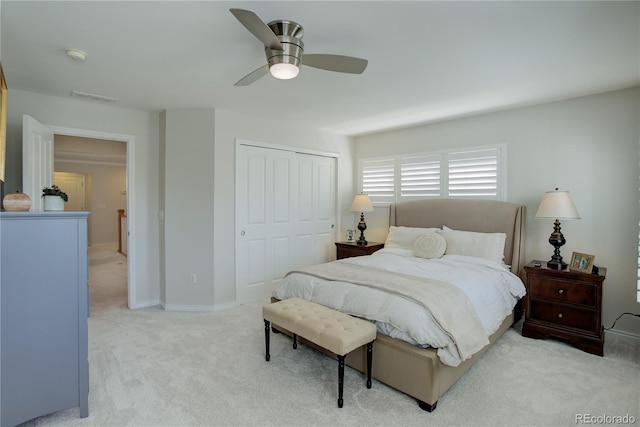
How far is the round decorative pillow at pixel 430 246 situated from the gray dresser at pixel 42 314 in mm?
3144

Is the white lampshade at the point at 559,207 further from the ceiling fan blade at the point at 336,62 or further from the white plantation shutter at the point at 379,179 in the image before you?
the ceiling fan blade at the point at 336,62

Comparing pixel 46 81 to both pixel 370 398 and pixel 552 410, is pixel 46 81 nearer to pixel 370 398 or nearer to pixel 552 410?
pixel 370 398

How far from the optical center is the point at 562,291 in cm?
306

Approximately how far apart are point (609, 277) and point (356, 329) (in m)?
2.89

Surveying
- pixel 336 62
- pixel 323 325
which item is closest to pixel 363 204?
pixel 323 325

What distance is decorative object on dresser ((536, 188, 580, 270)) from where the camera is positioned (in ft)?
10.3

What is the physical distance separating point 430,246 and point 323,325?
1.93 meters

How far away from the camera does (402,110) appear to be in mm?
3965

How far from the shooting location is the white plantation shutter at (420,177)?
14.9ft

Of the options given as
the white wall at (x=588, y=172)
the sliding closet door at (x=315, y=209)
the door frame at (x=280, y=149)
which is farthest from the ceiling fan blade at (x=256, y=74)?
the white wall at (x=588, y=172)

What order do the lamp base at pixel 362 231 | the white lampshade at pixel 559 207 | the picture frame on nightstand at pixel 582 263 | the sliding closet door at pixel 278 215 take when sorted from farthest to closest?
the lamp base at pixel 362 231 → the sliding closet door at pixel 278 215 → the white lampshade at pixel 559 207 → the picture frame on nightstand at pixel 582 263

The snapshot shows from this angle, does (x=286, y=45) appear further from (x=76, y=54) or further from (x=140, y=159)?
(x=140, y=159)

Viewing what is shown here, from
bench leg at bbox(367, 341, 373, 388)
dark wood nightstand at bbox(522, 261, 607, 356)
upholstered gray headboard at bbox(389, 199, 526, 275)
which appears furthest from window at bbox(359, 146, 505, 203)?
bench leg at bbox(367, 341, 373, 388)

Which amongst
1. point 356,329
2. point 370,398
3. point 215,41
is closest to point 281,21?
point 215,41
